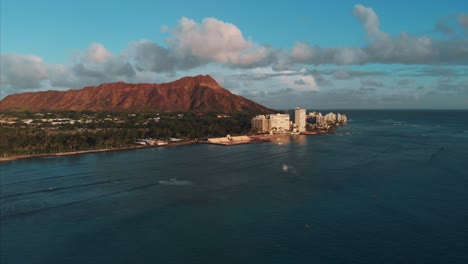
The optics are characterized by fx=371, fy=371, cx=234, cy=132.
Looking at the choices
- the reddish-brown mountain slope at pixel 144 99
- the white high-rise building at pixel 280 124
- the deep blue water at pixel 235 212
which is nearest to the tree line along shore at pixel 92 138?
the white high-rise building at pixel 280 124

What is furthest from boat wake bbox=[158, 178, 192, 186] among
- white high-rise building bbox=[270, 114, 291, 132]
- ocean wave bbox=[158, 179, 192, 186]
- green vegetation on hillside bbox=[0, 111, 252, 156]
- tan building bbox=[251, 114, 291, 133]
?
white high-rise building bbox=[270, 114, 291, 132]

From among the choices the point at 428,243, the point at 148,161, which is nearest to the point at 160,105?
the point at 148,161

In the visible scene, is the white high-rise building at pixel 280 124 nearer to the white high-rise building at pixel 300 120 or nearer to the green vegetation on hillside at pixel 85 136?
the white high-rise building at pixel 300 120

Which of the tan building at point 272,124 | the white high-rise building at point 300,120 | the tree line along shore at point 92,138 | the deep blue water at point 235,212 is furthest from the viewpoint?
the white high-rise building at point 300,120

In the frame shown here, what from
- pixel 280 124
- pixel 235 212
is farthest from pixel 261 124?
pixel 235 212

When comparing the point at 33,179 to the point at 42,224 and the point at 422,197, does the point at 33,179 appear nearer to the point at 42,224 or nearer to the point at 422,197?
the point at 42,224

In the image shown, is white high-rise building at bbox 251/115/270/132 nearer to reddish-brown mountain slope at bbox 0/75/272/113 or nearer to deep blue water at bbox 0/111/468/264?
deep blue water at bbox 0/111/468/264
